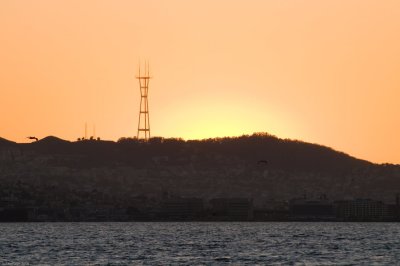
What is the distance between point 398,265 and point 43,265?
160ft

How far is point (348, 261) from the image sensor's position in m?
197

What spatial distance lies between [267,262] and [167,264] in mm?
14583

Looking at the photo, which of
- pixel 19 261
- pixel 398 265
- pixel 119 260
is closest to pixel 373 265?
pixel 398 265

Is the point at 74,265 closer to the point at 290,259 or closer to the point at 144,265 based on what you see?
the point at 144,265

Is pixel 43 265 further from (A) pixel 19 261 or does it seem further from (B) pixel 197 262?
(B) pixel 197 262

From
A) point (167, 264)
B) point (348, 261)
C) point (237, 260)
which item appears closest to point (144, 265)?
point (167, 264)

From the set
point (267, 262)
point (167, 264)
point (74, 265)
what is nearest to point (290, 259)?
point (267, 262)

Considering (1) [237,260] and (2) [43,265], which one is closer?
(2) [43,265]

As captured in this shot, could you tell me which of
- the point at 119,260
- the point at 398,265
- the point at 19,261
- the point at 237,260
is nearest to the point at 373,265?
the point at 398,265

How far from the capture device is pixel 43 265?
18688 cm

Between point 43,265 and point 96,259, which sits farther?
point 96,259

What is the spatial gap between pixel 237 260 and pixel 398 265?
937 inches

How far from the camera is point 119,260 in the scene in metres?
197

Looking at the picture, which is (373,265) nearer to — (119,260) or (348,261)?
(348,261)
